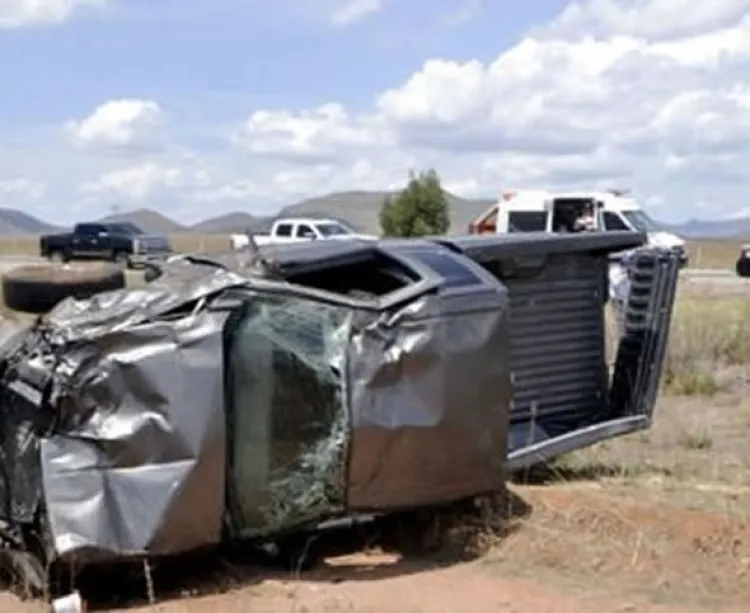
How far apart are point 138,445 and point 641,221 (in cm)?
2608

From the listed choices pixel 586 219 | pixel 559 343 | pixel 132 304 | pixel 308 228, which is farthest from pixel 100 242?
pixel 132 304

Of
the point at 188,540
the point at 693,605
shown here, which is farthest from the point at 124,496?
the point at 693,605

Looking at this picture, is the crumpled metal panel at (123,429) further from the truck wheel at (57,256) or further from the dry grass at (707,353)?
the truck wheel at (57,256)

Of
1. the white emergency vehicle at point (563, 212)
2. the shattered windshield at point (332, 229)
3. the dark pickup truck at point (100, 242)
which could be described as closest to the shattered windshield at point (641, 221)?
the white emergency vehicle at point (563, 212)

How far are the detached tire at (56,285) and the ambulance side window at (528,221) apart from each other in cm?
2236

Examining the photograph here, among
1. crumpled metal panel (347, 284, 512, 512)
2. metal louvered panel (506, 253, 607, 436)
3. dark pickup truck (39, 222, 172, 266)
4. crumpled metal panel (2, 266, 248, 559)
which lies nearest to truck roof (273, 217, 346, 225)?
dark pickup truck (39, 222, 172, 266)

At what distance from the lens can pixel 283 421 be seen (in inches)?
269

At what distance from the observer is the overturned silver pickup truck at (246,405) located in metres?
6.45

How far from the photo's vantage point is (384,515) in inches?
279

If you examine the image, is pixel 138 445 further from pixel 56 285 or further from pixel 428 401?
pixel 56 285

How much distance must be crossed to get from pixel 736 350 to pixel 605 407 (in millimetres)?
6792

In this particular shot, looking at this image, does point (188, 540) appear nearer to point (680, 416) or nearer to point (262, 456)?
point (262, 456)

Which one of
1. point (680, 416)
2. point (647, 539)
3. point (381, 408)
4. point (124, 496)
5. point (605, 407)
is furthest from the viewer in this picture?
point (680, 416)

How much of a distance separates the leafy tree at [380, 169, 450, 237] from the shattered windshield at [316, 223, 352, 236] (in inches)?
203
